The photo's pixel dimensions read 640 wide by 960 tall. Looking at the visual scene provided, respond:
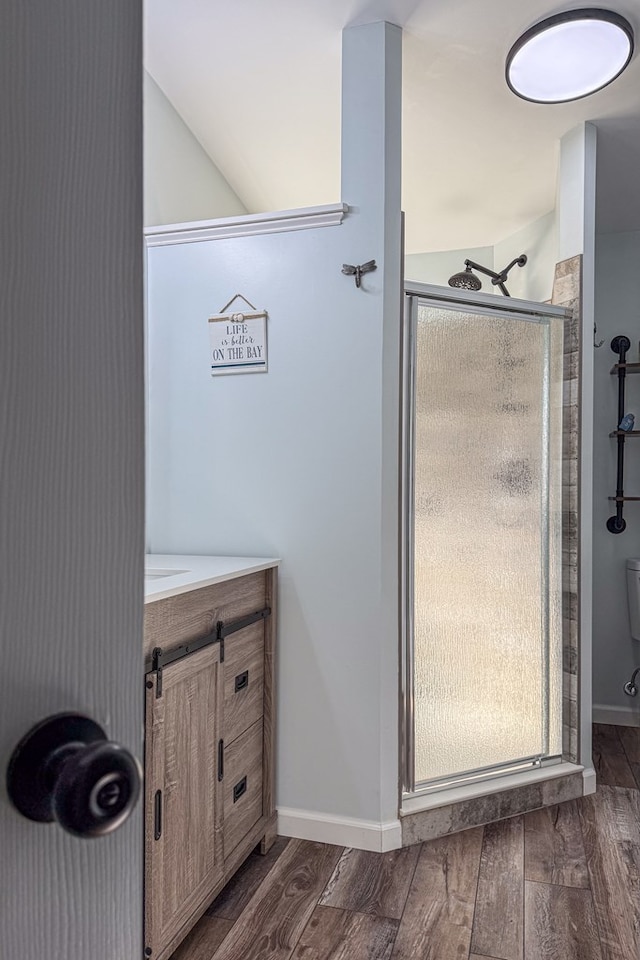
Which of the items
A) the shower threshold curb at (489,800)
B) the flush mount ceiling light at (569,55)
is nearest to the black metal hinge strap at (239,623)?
the shower threshold curb at (489,800)

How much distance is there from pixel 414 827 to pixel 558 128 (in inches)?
102

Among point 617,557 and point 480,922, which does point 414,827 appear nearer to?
point 480,922

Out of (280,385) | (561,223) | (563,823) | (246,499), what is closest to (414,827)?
(563,823)

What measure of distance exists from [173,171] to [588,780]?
9.20ft

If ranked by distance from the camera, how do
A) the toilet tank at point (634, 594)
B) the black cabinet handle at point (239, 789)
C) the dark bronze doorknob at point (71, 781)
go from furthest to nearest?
the toilet tank at point (634, 594), the black cabinet handle at point (239, 789), the dark bronze doorknob at point (71, 781)

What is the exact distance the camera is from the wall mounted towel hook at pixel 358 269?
6.73 ft

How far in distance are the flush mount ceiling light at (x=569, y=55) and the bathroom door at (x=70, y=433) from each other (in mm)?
2089

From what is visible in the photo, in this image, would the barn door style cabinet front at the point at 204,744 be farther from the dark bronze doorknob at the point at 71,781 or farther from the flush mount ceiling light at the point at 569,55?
the flush mount ceiling light at the point at 569,55

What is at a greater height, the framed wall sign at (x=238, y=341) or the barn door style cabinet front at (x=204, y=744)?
the framed wall sign at (x=238, y=341)

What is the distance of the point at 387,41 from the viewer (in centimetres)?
207

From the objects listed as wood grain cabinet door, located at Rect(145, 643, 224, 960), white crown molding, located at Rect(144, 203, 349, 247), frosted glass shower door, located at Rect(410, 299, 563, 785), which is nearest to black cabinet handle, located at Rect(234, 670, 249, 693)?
wood grain cabinet door, located at Rect(145, 643, 224, 960)

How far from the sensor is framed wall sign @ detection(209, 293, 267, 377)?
2.18m

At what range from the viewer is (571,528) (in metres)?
2.50

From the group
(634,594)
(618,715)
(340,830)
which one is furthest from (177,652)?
(618,715)
